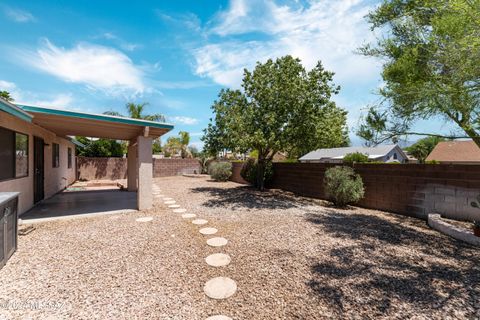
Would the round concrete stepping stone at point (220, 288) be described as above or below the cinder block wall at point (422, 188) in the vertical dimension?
below

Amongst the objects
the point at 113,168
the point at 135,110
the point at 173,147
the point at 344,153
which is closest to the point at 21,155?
the point at 113,168

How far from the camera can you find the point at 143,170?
6547mm

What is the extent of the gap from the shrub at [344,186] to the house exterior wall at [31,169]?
8.72 m

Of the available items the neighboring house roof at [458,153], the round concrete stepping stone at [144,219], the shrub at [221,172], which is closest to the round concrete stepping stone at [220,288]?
the round concrete stepping stone at [144,219]

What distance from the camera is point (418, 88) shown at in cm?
345

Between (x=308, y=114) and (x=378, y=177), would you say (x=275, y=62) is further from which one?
(x=378, y=177)

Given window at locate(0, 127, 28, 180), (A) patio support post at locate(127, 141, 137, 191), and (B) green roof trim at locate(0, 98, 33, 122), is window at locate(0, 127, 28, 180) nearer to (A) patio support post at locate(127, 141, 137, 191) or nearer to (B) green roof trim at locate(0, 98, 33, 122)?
(B) green roof trim at locate(0, 98, 33, 122)

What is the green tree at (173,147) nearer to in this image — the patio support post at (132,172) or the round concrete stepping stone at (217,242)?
the patio support post at (132,172)

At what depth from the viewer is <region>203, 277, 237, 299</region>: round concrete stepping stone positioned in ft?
8.52

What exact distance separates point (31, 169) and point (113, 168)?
11.2m

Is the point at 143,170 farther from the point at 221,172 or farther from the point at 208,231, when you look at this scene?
the point at 221,172

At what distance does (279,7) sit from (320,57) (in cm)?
231

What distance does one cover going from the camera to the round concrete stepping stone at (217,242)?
4105 millimetres

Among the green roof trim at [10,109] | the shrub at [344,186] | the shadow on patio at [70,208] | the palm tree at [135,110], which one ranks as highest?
the palm tree at [135,110]
